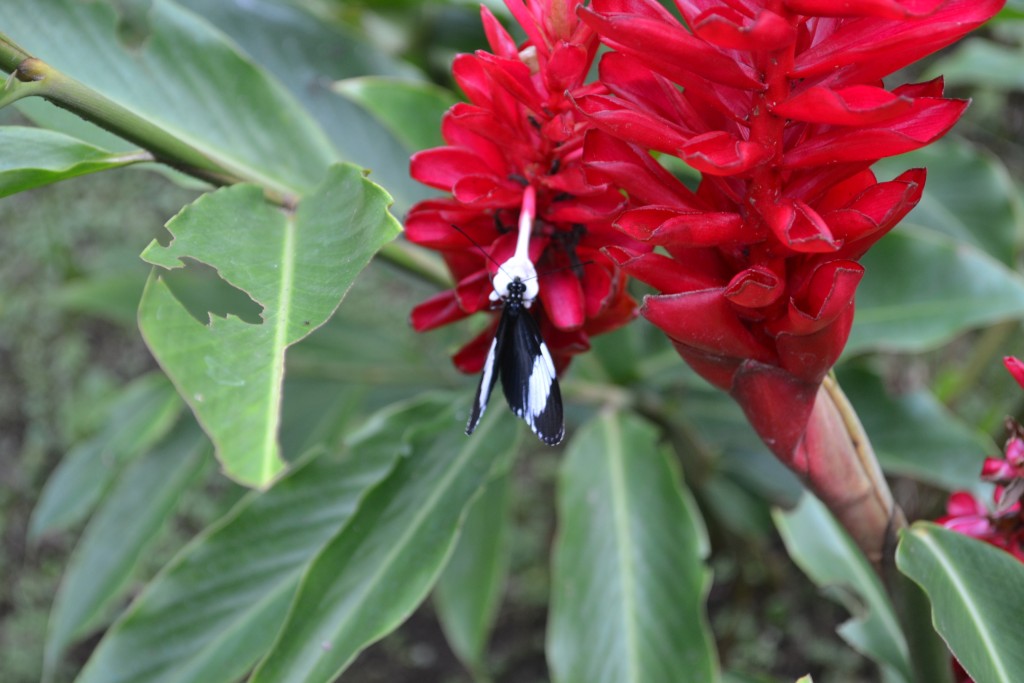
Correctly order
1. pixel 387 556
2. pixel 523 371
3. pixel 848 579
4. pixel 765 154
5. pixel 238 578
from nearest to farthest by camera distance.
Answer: pixel 765 154, pixel 523 371, pixel 387 556, pixel 238 578, pixel 848 579

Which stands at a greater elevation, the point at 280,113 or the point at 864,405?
the point at 280,113

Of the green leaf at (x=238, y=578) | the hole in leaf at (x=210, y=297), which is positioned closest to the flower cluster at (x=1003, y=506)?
the green leaf at (x=238, y=578)

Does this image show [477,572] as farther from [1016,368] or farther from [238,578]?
[1016,368]

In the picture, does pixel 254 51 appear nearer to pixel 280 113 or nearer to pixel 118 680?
pixel 280 113

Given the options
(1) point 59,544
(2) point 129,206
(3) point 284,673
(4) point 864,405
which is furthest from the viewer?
(2) point 129,206

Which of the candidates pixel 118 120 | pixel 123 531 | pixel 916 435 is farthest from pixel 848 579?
pixel 123 531

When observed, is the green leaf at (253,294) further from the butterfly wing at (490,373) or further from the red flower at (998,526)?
the red flower at (998,526)

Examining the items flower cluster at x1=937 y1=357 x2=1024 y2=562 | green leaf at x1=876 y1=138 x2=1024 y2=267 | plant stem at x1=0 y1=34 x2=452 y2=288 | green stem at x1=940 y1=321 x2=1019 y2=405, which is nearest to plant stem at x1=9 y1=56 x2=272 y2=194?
plant stem at x1=0 y1=34 x2=452 y2=288

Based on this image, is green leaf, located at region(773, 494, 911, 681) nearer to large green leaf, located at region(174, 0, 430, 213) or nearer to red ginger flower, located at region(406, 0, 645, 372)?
red ginger flower, located at region(406, 0, 645, 372)

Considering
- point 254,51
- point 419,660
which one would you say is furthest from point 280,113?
point 419,660
